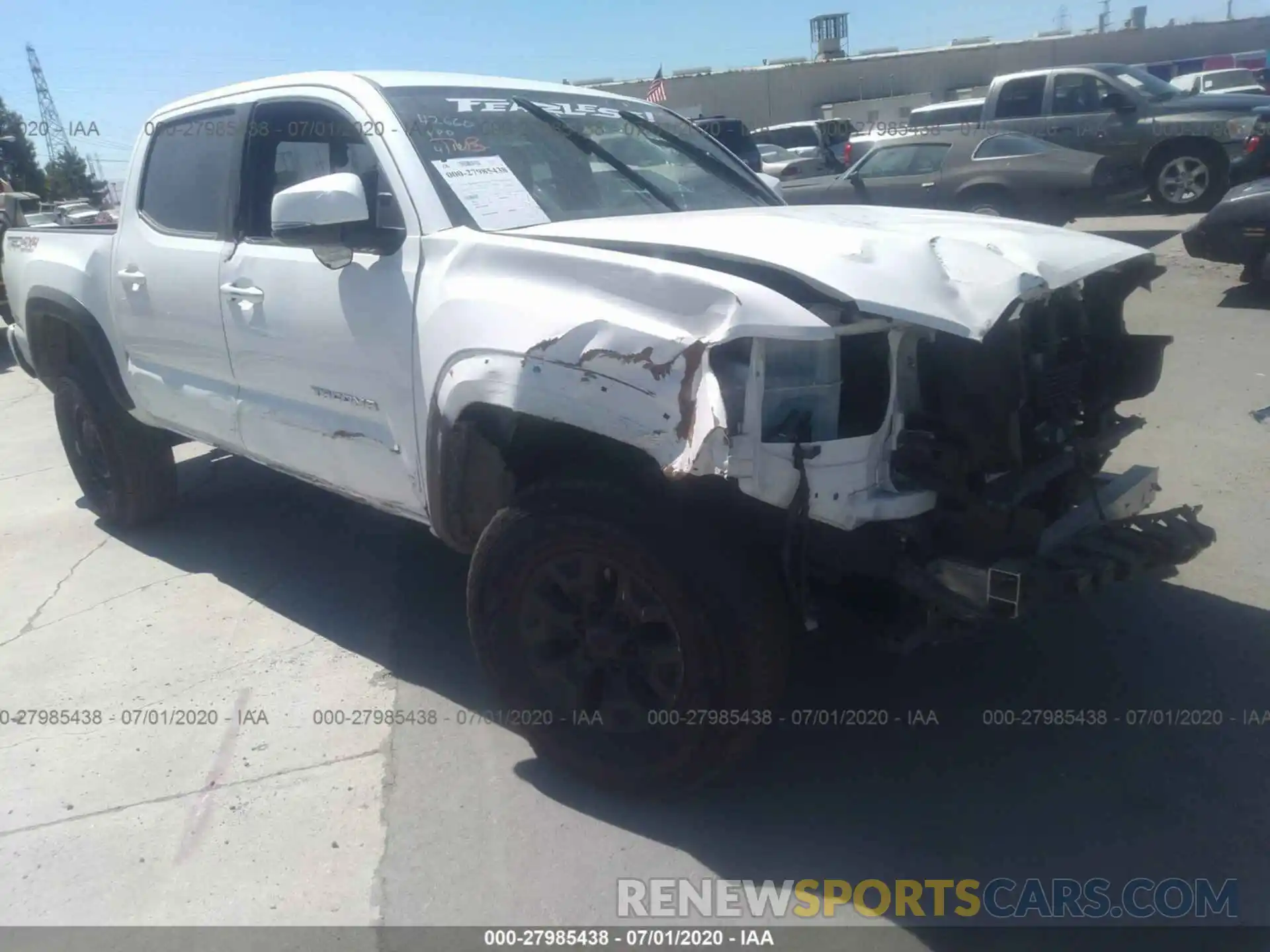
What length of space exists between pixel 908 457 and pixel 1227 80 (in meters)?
32.1

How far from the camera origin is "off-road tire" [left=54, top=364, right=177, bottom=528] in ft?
17.3

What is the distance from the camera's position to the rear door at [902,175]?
13453mm

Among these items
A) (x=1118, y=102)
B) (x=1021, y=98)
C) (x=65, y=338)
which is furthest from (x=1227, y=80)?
(x=65, y=338)

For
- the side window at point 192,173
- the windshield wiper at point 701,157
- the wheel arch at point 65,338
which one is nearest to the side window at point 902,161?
the windshield wiper at point 701,157

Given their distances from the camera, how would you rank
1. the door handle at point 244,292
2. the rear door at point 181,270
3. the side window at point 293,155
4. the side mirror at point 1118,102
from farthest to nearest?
1. the side mirror at point 1118,102
2. the rear door at point 181,270
3. the door handle at point 244,292
4. the side window at point 293,155

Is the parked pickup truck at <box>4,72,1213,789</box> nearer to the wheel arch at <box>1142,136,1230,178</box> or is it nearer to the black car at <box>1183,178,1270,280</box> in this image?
the black car at <box>1183,178,1270,280</box>

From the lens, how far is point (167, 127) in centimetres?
481

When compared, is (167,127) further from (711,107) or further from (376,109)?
(711,107)

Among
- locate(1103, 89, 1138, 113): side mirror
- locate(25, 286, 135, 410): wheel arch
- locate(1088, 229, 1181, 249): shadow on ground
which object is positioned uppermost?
locate(1103, 89, 1138, 113): side mirror

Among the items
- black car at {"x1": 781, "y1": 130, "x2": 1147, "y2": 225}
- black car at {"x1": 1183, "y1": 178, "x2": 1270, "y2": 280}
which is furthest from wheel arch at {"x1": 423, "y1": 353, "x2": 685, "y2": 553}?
black car at {"x1": 781, "y1": 130, "x2": 1147, "y2": 225}

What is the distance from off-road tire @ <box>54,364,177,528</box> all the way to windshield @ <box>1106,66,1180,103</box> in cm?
1279

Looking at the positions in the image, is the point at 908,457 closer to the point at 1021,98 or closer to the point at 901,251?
the point at 901,251

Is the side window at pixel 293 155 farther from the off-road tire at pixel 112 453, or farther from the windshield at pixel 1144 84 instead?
the windshield at pixel 1144 84

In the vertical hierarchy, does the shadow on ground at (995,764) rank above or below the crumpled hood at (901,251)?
below
